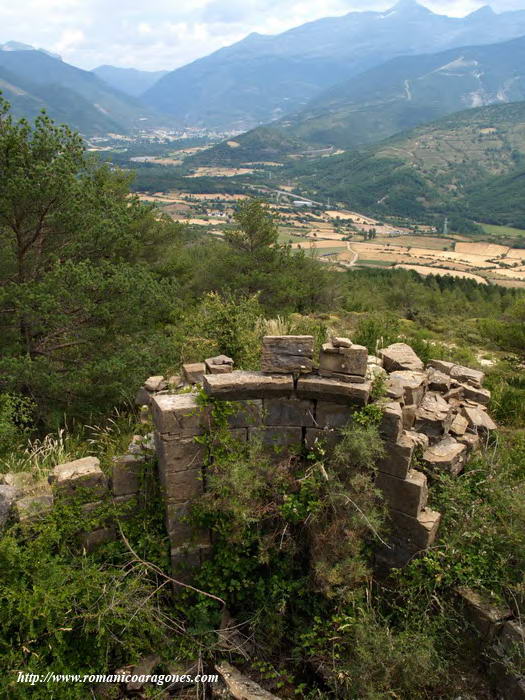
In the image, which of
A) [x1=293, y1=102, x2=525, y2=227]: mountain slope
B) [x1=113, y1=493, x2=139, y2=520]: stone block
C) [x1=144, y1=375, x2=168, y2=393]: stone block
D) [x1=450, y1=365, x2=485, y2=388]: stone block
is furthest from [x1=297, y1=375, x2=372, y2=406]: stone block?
[x1=293, y1=102, x2=525, y2=227]: mountain slope

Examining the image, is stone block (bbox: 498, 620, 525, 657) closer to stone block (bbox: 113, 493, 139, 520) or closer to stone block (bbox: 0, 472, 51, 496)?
stone block (bbox: 113, 493, 139, 520)

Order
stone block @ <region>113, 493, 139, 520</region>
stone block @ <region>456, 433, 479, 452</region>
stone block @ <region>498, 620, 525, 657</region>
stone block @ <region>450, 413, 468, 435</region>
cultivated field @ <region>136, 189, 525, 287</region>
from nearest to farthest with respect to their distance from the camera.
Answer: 1. stone block @ <region>498, 620, 525, 657</region>
2. stone block @ <region>113, 493, 139, 520</region>
3. stone block @ <region>456, 433, 479, 452</region>
4. stone block @ <region>450, 413, 468, 435</region>
5. cultivated field @ <region>136, 189, 525, 287</region>

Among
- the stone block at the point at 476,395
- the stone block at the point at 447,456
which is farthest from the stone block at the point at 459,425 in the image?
the stone block at the point at 476,395

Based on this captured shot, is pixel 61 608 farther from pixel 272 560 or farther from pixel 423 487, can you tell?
pixel 423 487

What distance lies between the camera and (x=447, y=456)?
6.16 m

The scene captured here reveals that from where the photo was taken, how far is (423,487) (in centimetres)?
556

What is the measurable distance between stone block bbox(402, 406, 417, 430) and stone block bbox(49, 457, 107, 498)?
4.24m

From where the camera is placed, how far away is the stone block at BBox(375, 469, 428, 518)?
5520mm

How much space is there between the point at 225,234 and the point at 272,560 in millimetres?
16372

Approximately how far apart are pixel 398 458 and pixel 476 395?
3391mm

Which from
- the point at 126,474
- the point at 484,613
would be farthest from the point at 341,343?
the point at 484,613

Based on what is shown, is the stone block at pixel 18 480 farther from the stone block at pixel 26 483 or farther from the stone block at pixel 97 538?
the stone block at pixel 97 538

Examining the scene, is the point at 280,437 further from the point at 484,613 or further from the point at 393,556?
the point at 484,613

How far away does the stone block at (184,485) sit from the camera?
549 centimetres
